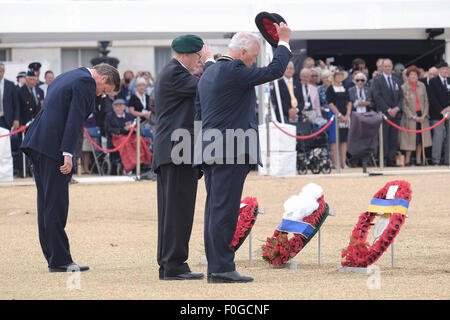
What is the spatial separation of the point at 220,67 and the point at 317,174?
10465mm

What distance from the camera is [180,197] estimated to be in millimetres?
7141

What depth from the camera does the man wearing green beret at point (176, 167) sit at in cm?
712

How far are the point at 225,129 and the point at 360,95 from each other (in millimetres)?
11566

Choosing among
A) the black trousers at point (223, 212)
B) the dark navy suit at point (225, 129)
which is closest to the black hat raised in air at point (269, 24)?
the dark navy suit at point (225, 129)

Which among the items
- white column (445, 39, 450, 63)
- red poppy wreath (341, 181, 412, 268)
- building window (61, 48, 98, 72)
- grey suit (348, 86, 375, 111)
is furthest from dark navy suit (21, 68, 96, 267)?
building window (61, 48, 98, 72)

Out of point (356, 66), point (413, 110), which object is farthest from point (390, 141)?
point (356, 66)

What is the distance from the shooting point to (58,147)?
301 inches

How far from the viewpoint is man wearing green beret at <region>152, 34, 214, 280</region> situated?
7125 mm

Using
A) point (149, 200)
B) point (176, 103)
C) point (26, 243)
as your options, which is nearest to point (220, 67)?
point (176, 103)

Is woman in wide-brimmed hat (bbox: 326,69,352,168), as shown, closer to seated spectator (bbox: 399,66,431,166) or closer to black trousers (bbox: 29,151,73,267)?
seated spectator (bbox: 399,66,431,166)

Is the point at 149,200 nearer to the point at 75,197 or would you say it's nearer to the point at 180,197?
the point at 75,197

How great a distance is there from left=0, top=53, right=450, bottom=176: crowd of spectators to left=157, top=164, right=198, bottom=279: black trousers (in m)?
9.65

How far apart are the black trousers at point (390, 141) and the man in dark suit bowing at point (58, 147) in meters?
11.4

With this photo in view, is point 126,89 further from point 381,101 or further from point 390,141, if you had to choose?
point 390,141
